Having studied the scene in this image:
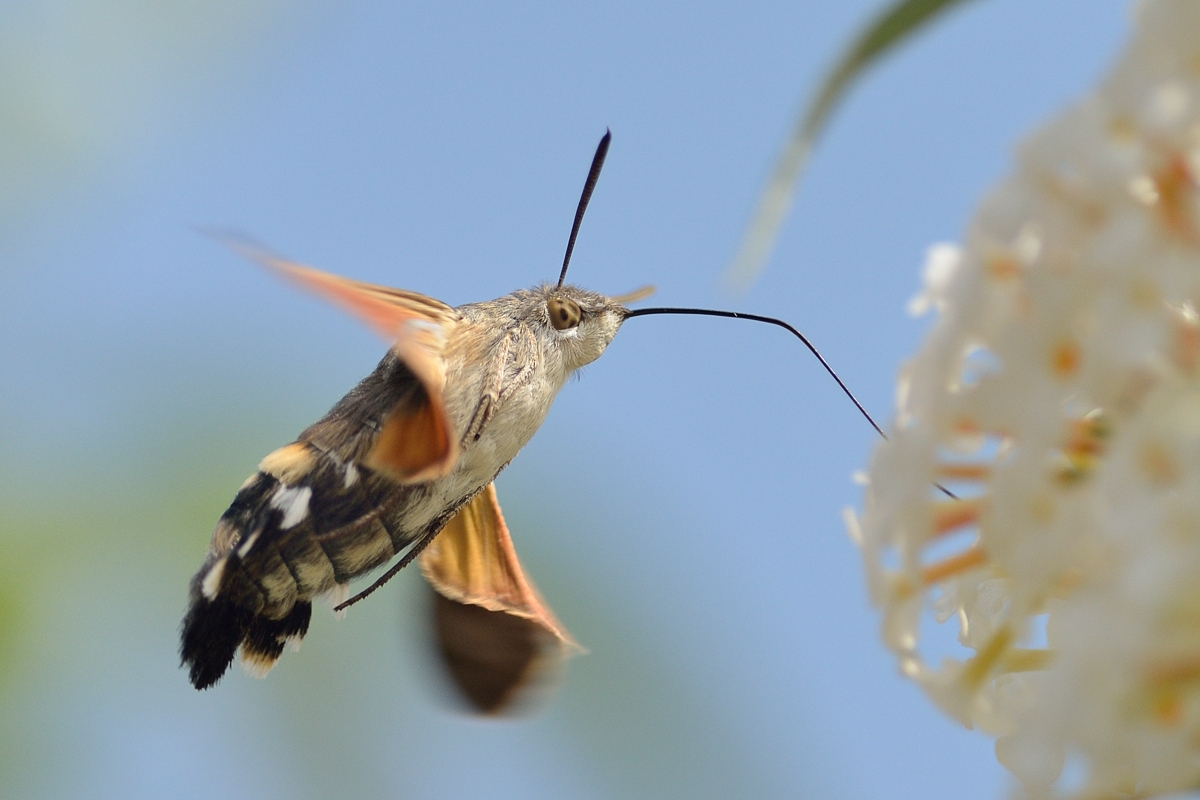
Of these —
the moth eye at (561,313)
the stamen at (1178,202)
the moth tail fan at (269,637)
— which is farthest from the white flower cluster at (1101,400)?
the moth tail fan at (269,637)

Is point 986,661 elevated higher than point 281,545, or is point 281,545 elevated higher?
point 986,661

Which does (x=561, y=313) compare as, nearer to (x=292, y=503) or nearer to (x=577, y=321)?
(x=577, y=321)

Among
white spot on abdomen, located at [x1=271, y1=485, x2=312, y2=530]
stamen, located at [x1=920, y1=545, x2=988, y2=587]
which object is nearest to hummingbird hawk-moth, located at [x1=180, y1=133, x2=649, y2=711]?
white spot on abdomen, located at [x1=271, y1=485, x2=312, y2=530]

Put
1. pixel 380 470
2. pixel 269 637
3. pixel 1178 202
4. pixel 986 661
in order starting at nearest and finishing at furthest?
pixel 1178 202
pixel 986 661
pixel 380 470
pixel 269 637

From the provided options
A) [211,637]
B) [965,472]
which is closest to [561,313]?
[211,637]

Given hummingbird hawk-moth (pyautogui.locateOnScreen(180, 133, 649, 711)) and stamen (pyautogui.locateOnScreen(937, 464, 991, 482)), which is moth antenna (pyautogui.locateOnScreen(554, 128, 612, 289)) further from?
stamen (pyautogui.locateOnScreen(937, 464, 991, 482))

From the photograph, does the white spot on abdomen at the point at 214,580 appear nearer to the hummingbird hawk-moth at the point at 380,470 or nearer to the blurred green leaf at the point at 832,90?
the hummingbird hawk-moth at the point at 380,470
